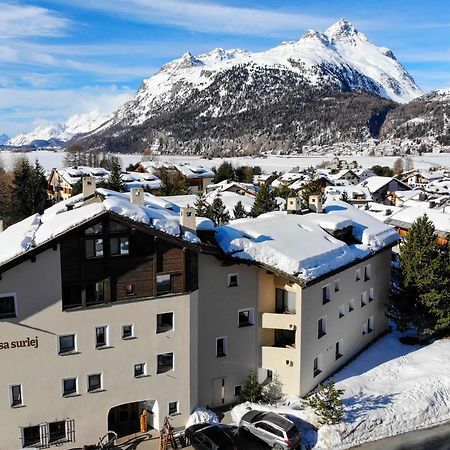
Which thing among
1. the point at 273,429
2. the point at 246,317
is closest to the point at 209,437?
the point at 273,429

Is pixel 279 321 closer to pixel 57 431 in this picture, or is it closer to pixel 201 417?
pixel 201 417

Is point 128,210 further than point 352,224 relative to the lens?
No

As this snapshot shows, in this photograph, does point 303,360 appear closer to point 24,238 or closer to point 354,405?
point 354,405

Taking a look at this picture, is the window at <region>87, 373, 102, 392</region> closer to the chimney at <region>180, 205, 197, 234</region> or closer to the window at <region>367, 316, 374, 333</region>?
the chimney at <region>180, 205, 197, 234</region>

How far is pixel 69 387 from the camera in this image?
24891 mm

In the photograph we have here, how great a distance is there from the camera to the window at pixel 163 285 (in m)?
25.7

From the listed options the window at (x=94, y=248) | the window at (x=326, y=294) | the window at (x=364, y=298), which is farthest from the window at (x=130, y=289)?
the window at (x=364, y=298)

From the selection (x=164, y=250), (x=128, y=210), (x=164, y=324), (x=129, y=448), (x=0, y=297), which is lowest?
(x=129, y=448)

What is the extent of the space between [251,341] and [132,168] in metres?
122

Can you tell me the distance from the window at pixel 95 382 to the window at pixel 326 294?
13969 mm

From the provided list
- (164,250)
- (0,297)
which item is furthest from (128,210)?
(0,297)

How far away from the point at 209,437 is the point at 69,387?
731cm

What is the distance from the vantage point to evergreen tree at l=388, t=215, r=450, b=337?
119ft

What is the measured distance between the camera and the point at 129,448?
25422 mm
